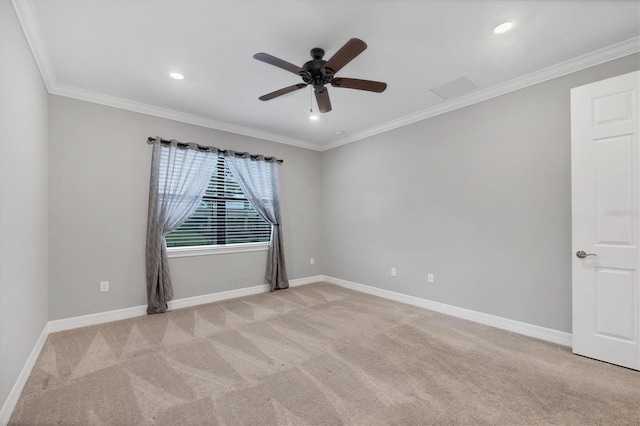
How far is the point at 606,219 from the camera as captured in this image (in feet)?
7.54

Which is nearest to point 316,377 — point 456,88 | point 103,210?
point 103,210

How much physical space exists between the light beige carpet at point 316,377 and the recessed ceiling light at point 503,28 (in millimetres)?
2699

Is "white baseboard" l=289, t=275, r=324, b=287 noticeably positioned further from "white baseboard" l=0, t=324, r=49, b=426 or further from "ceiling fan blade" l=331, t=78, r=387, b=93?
"ceiling fan blade" l=331, t=78, r=387, b=93

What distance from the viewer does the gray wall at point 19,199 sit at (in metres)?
1.66

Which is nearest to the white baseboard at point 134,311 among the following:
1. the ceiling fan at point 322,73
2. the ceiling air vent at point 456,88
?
the ceiling fan at point 322,73

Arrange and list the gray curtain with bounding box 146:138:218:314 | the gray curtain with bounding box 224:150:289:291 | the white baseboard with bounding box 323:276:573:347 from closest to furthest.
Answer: the white baseboard with bounding box 323:276:573:347
the gray curtain with bounding box 146:138:218:314
the gray curtain with bounding box 224:150:289:291

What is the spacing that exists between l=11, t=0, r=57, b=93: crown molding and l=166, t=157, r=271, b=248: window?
1977 mm

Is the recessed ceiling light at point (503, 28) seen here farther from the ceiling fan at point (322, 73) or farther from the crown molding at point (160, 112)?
the crown molding at point (160, 112)

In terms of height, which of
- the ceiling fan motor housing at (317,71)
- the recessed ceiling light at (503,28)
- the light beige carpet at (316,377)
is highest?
the recessed ceiling light at (503,28)

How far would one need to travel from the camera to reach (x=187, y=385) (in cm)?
201

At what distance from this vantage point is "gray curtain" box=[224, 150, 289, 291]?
14.5ft

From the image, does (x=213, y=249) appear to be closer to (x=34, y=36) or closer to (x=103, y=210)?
(x=103, y=210)

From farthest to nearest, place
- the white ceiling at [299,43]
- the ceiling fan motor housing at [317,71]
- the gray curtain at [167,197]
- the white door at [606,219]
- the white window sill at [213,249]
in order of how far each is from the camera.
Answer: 1. the white window sill at [213,249]
2. the gray curtain at [167,197]
3. the ceiling fan motor housing at [317,71]
4. the white door at [606,219]
5. the white ceiling at [299,43]

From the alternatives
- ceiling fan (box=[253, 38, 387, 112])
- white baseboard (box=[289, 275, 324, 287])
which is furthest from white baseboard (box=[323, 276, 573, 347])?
ceiling fan (box=[253, 38, 387, 112])
